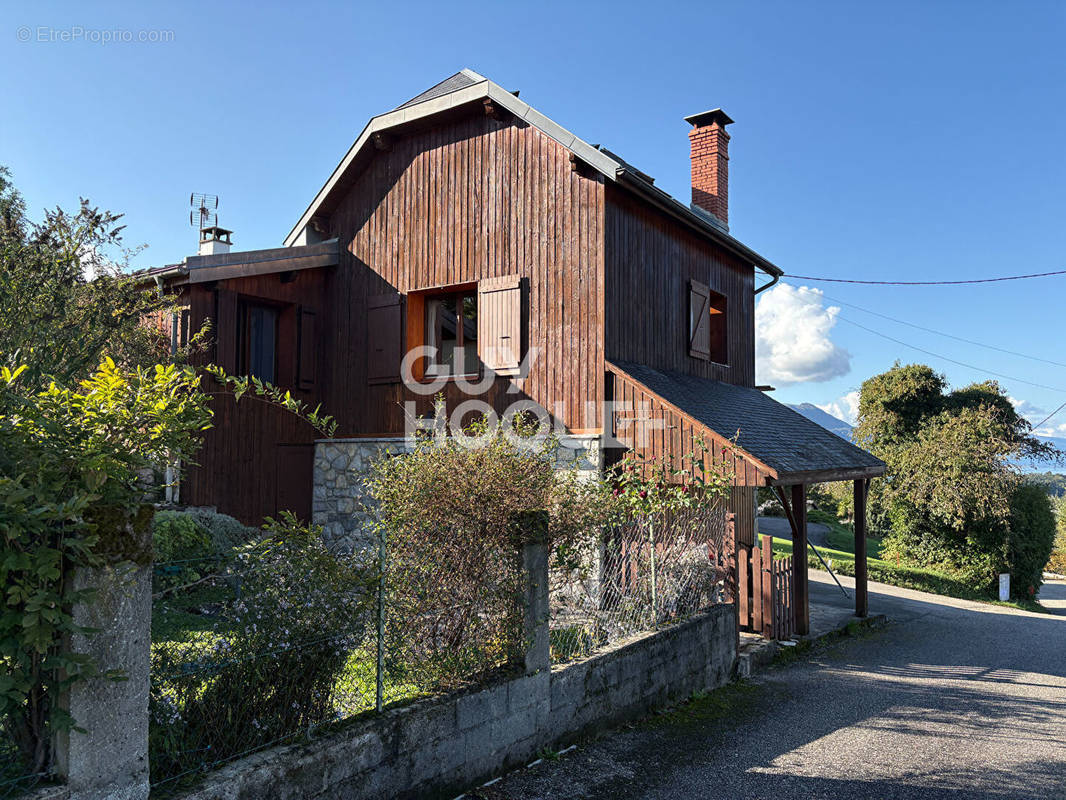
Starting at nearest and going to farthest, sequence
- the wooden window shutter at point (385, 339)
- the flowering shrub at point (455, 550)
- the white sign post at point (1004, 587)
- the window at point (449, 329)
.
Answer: the flowering shrub at point (455, 550), the window at point (449, 329), the wooden window shutter at point (385, 339), the white sign post at point (1004, 587)

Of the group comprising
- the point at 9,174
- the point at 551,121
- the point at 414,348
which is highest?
the point at 9,174

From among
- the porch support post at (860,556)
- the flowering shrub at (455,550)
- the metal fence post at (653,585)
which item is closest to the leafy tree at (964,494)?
the porch support post at (860,556)

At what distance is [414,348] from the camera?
11.7 m

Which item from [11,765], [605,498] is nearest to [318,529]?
[11,765]

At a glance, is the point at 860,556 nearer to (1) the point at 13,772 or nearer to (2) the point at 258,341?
(2) the point at 258,341

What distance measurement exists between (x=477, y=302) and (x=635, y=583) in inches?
241

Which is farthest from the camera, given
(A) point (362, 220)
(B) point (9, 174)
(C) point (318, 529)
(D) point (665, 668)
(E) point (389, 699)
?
(B) point (9, 174)

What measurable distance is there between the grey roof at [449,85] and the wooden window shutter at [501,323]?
3.15 meters

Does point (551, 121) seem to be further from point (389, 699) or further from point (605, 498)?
point (389, 699)

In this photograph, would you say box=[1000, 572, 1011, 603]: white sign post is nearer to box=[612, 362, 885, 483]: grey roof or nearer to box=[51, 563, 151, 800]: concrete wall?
box=[612, 362, 885, 483]: grey roof

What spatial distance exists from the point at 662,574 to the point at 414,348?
6153 mm

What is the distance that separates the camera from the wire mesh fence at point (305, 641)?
3.42 metres

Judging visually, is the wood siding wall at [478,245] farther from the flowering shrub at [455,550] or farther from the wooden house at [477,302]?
the flowering shrub at [455,550]

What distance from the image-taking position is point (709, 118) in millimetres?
14195
